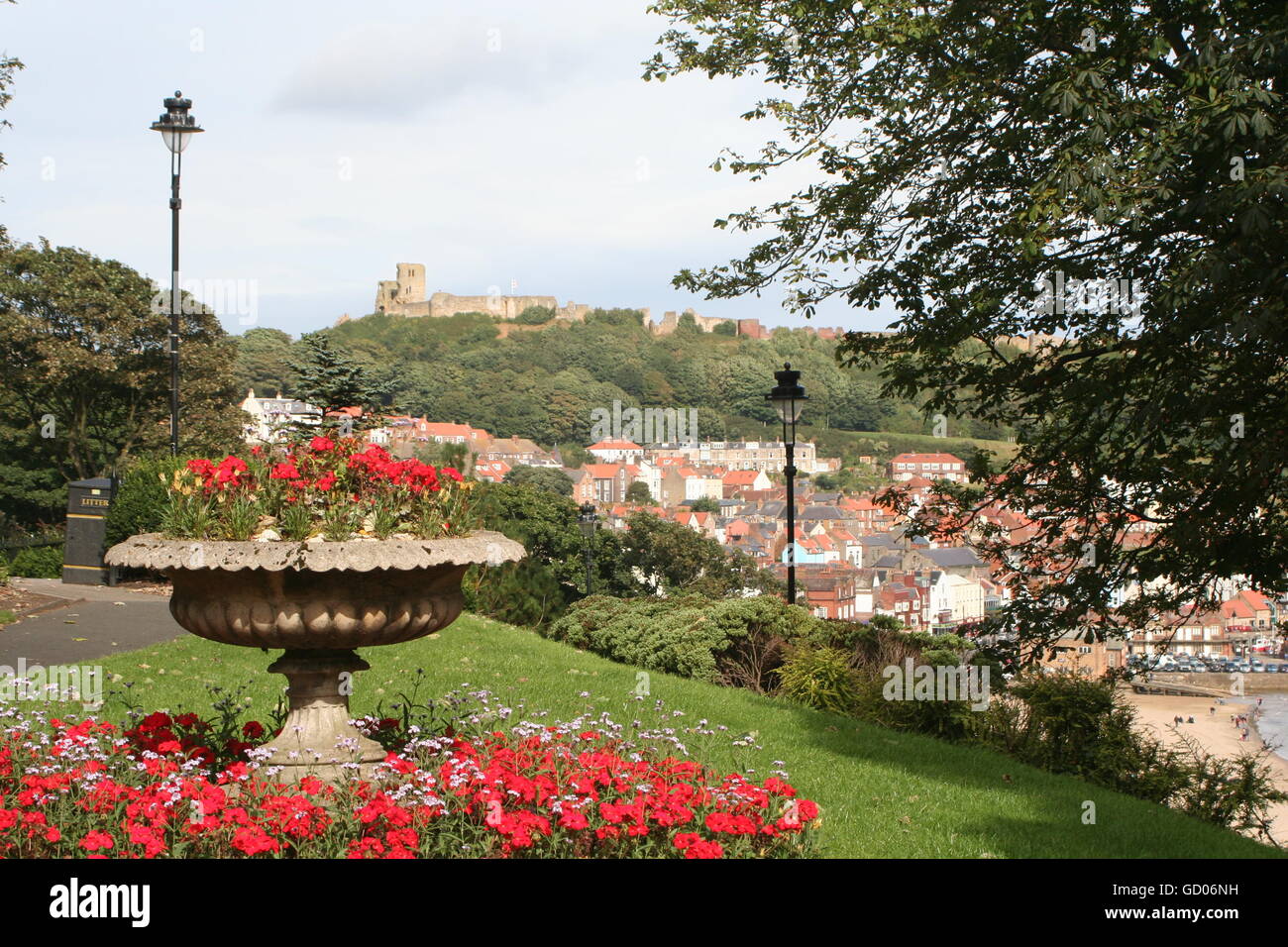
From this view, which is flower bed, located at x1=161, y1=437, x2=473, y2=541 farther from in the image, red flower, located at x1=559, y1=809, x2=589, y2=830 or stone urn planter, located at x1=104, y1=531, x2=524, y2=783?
red flower, located at x1=559, y1=809, x2=589, y2=830

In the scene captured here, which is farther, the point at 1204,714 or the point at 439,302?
the point at 439,302

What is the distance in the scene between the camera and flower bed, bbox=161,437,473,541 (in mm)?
5289

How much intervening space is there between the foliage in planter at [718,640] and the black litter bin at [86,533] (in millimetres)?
7577

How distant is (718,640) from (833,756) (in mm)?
4280

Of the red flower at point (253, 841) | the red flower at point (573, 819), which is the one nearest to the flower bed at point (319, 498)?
the red flower at point (253, 841)

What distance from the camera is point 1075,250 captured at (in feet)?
30.6

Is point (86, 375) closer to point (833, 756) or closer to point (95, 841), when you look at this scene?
point (833, 756)

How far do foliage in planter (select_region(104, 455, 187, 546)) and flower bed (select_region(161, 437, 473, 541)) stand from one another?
33.4 ft

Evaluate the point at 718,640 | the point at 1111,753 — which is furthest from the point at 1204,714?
the point at 1111,753

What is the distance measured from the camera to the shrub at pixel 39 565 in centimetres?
1697

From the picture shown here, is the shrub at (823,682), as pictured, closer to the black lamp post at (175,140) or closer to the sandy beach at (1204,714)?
the black lamp post at (175,140)

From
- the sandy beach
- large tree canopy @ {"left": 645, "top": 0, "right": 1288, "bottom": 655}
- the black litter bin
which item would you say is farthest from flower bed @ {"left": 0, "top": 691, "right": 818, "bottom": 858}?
the sandy beach

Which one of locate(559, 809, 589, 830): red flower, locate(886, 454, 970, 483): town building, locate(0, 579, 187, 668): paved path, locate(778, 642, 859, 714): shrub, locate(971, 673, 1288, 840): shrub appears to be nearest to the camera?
locate(559, 809, 589, 830): red flower
